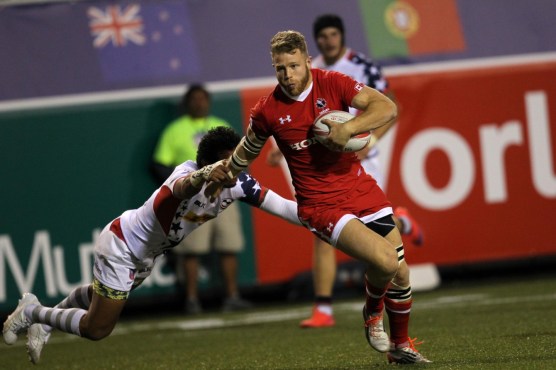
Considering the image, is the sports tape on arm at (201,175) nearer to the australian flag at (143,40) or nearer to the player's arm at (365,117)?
the player's arm at (365,117)

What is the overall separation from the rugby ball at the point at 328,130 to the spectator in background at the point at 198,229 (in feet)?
17.3

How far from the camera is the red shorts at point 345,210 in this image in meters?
6.27

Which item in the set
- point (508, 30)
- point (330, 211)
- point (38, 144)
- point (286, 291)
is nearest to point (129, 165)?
point (38, 144)

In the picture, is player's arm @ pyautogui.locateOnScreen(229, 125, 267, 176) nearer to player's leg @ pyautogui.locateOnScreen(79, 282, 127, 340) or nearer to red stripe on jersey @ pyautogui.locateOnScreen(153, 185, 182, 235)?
red stripe on jersey @ pyautogui.locateOnScreen(153, 185, 182, 235)

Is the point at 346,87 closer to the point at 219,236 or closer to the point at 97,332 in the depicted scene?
the point at 97,332

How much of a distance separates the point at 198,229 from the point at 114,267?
15.0 feet

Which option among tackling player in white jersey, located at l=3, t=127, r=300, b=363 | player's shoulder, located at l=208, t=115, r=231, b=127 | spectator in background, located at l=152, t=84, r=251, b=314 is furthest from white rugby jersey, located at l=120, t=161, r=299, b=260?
player's shoulder, located at l=208, t=115, r=231, b=127

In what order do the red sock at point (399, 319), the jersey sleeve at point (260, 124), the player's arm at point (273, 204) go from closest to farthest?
the jersey sleeve at point (260, 124)
the red sock at point (399, 319)
the player's arm at point (273, 204)

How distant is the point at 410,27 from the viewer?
12164mm

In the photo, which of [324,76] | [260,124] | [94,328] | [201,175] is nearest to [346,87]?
[324,76]

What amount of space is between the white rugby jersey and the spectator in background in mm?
4411

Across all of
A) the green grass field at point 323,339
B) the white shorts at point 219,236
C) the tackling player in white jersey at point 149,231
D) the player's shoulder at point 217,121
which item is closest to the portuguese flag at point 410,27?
the player's shoulder at point 217,121

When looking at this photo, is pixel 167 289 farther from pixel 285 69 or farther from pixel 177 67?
pixel 285 69

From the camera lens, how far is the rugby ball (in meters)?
6.11
